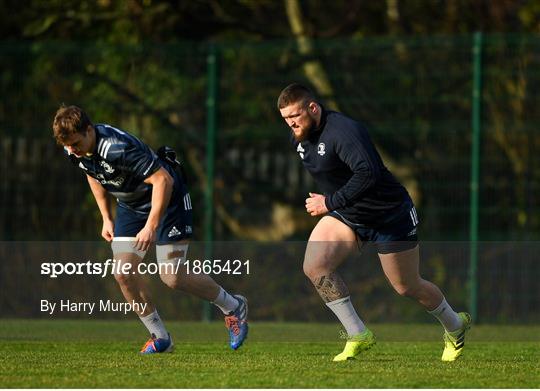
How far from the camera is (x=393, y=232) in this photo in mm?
9117

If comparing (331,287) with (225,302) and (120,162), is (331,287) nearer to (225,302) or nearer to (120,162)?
(225,302)

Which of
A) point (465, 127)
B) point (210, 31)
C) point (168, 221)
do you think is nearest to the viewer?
point (168, 221)

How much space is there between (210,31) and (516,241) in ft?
18.1

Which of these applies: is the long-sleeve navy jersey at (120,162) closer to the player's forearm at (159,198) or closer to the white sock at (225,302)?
the player's forearm at (159,198)

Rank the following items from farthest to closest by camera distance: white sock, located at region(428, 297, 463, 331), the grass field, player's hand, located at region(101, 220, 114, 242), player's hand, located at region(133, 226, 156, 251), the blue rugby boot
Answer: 1. the blue rugby boot
2. player's hand, located at region(101, 220, 114, 242)
3. white sock, located at region(428, 297, 463, 331)
4. player's hand, located at region(133, 226, 156, 251)
5. the grass field

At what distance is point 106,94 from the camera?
1479 centimetres

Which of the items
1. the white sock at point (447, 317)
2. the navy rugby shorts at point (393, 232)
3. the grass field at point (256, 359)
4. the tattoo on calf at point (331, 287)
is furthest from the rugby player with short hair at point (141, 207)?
the white sock at point (447, 317)

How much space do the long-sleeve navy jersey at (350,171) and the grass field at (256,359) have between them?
3.38 feet

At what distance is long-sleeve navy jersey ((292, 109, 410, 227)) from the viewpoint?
344 inches

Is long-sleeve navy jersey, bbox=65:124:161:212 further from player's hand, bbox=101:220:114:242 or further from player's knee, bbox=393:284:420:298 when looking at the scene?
player's knee, bbox=393:284:420:298

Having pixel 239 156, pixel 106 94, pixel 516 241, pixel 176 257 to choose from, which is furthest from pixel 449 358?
pixel 106 94

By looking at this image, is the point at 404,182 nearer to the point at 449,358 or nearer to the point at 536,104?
the point at 536,104

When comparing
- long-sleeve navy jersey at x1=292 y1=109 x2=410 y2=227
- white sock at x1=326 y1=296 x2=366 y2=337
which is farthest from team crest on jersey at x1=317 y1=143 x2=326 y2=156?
white sock at x1=326 y1=296 x2=366 y2=337

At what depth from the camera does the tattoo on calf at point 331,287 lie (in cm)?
913
